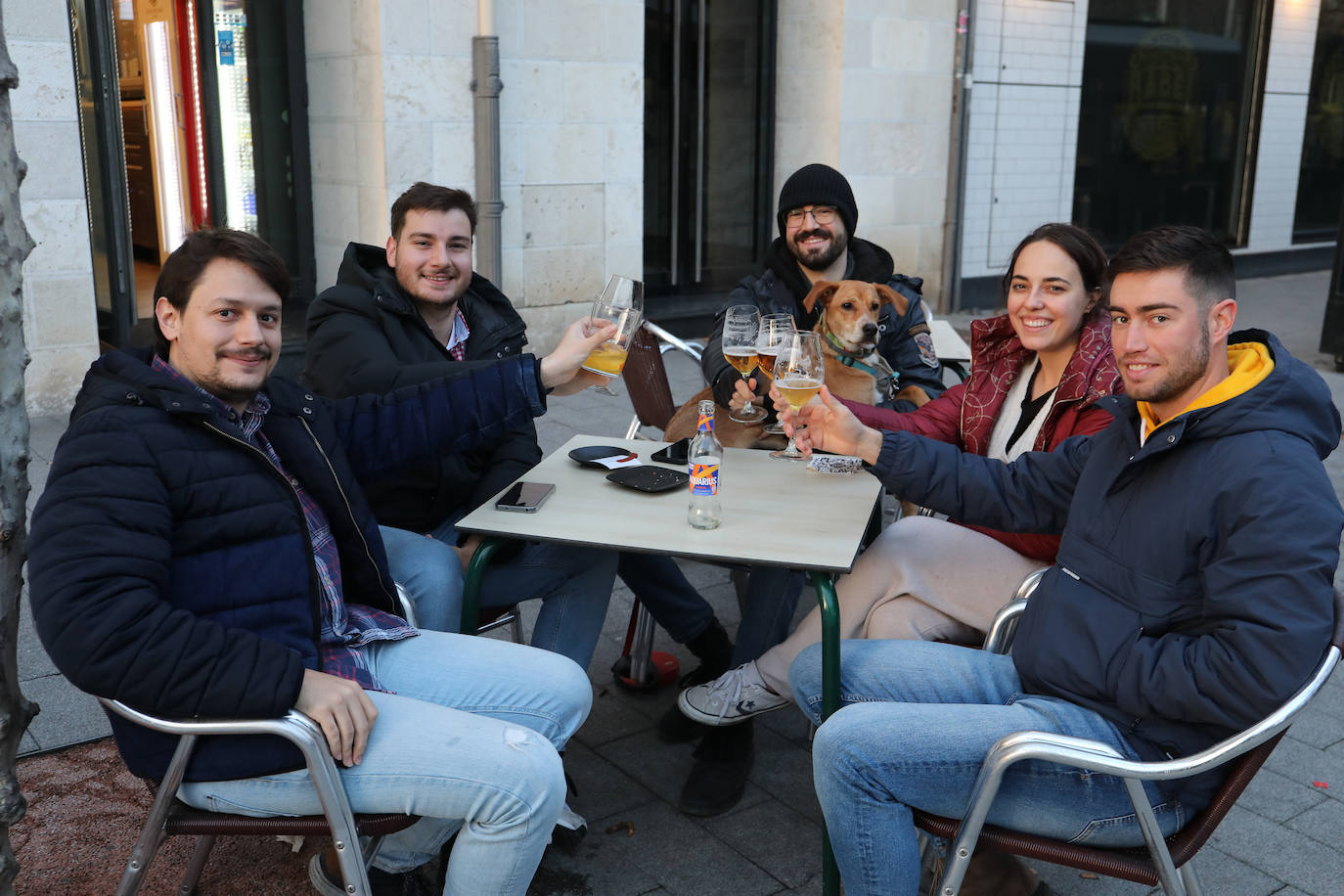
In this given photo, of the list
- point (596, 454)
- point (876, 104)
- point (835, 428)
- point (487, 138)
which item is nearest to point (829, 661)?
point (835, 428)

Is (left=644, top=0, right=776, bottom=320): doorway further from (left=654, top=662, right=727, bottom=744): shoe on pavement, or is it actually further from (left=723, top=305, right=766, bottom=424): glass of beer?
(left=723, top=305, right=766, bottom=424): glass of beer

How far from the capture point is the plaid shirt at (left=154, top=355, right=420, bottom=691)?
2.29m

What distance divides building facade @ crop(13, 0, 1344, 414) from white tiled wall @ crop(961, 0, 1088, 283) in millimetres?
26

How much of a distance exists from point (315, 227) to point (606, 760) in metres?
5.56

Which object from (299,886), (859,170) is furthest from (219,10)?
(299,886)

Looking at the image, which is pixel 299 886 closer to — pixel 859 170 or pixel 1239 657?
pixel 1239 657

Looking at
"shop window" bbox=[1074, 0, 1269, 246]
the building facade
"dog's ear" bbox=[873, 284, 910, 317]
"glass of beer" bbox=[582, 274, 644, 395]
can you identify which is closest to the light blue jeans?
"glass of beer" bbox=[582, 274, 644, 395]

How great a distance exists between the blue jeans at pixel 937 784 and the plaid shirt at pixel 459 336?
1705 mm

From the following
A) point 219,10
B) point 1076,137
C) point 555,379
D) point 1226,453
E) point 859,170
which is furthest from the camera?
point 1076,137

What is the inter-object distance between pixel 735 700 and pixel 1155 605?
3.80ft

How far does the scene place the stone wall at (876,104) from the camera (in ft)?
30.4

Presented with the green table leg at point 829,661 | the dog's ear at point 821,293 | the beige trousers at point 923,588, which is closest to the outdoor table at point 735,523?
the green table leg at point 829,661

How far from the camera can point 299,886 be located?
2.62m

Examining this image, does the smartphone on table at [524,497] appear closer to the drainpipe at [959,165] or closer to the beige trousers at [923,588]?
the beige trousers at [923,588]
